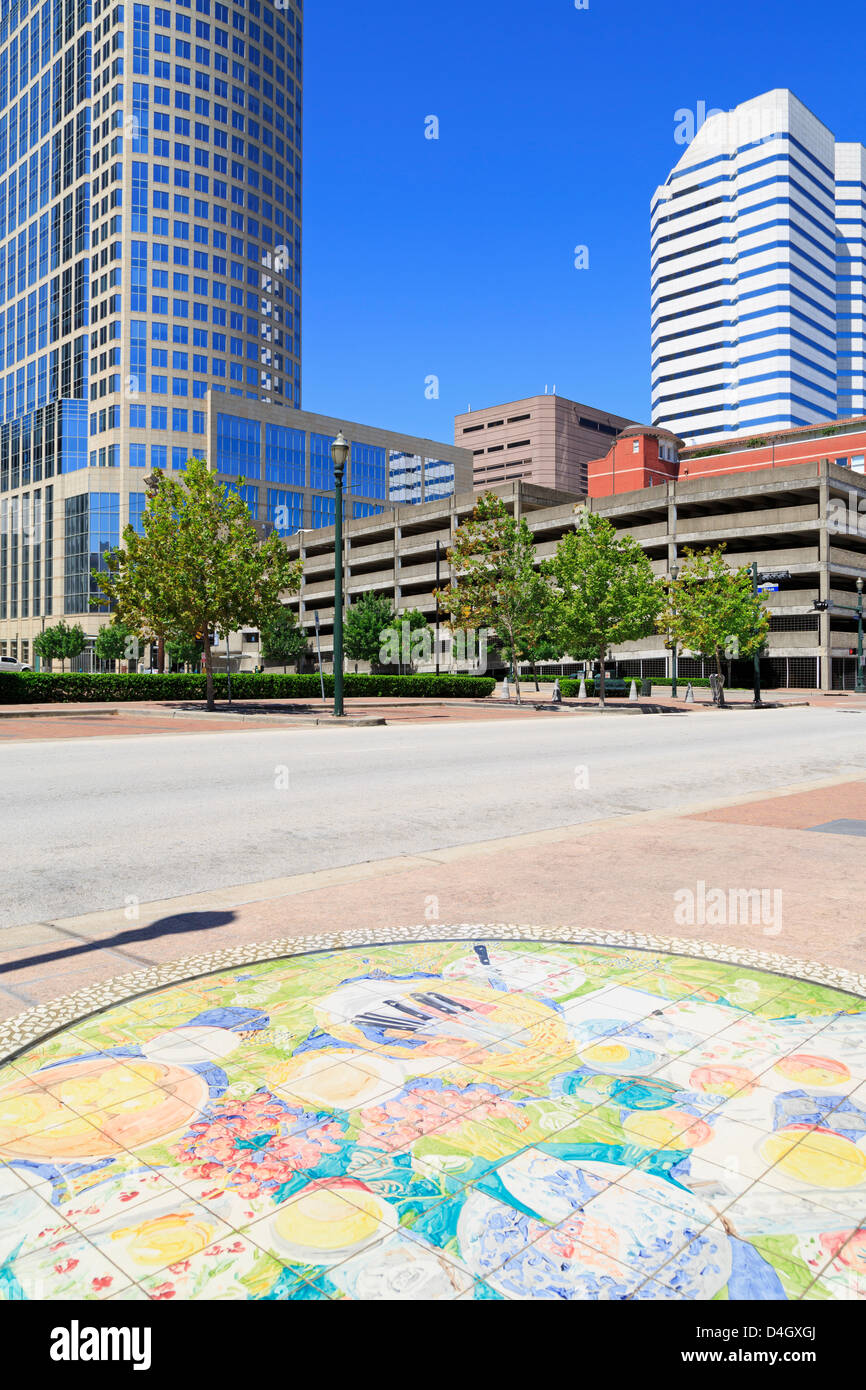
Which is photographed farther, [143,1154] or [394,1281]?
[143,1154]

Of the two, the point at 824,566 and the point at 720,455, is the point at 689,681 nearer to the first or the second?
the point at 824,566

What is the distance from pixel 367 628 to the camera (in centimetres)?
6612

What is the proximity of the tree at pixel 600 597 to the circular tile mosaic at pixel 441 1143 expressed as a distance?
36.2 metres

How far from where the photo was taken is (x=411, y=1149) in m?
2.54

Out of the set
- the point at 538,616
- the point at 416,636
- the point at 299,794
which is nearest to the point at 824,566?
the point at 538,616

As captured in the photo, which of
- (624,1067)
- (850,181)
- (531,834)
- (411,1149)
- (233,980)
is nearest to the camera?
(411,1149)

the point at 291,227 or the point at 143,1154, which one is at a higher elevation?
the point at 291,227

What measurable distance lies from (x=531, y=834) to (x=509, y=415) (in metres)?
155

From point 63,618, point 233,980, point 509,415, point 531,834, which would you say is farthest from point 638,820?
point 509,415

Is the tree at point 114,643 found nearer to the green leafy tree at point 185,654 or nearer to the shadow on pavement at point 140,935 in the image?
the green leafy tree at point 185,654

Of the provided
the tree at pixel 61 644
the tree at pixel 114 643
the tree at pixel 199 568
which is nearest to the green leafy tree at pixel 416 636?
the tree at pixel 114 643
